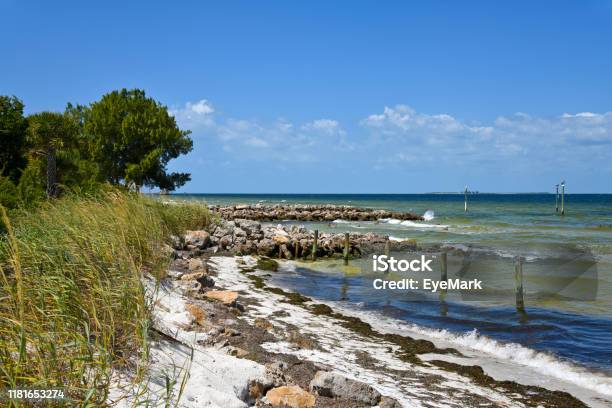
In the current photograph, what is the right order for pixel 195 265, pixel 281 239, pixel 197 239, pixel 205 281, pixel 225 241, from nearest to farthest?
pixel 205 281, pixel 195 265, pixel 197 239, pixel 225 241, pixel 281 239

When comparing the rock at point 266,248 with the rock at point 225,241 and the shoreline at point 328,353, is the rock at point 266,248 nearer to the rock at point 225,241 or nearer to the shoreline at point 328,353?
the rock at point 225,241

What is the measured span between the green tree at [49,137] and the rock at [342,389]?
47.0ft

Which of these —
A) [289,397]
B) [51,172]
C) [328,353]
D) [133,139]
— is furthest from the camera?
[133,139]

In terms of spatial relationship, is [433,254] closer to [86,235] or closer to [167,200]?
[167,200]

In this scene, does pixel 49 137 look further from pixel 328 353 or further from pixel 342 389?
pixel 342 389

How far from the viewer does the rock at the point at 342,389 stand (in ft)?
17.4

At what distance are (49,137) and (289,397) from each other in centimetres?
2009

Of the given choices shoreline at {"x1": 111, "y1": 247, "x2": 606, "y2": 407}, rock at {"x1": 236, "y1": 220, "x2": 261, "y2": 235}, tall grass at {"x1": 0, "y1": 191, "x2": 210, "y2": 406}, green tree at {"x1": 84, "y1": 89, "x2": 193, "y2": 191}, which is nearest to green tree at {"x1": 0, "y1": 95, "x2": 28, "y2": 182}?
shoreline at {"x1": 111, "y1": 247, "x2": 606, "y2": 407}

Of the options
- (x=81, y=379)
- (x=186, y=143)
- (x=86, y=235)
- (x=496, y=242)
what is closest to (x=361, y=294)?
(x=86, y=235)

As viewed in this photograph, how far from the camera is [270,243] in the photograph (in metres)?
23.0

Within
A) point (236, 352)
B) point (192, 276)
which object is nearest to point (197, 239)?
point (192, 276)

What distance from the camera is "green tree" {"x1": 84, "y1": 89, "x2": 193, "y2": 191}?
33.0 m

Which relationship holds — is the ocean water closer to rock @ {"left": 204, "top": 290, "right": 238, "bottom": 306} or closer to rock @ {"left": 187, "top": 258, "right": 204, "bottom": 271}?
rock @ {"left": 187, "top": 258, "right": 204, "bottom": 271}

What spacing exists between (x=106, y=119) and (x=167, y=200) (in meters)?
15.1
